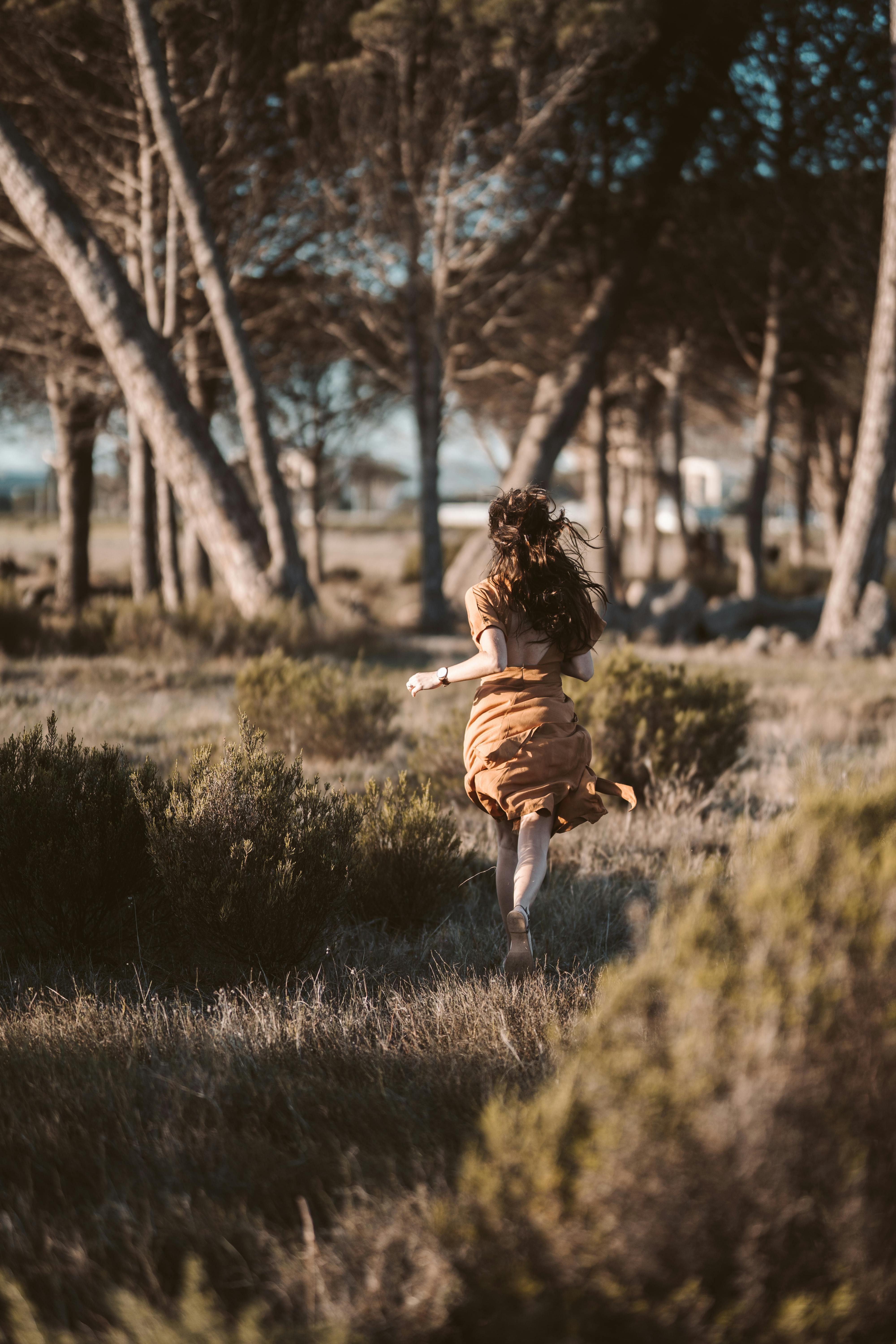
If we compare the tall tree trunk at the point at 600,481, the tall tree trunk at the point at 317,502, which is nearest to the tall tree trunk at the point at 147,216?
the tall tree trunk at the point at 600,481

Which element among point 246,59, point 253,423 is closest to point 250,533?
point 253,423

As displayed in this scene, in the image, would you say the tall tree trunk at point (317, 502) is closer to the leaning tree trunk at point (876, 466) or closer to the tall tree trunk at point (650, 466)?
the tall tree trunk at point (650, 466)

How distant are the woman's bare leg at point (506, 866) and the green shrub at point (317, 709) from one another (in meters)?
2.64

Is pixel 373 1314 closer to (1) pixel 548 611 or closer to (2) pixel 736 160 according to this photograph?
(1) pixel 548 611

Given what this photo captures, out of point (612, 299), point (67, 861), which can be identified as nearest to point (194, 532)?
point (612, 299)

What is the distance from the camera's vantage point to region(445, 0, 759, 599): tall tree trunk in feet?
44.3

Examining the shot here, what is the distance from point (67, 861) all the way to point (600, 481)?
1435cm

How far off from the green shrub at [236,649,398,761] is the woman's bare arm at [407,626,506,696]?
8.95 feet

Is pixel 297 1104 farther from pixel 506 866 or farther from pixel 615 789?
pixel 615 789

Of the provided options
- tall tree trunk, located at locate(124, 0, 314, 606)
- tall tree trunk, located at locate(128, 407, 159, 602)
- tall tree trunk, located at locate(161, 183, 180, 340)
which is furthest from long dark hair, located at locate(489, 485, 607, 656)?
tall tree trunk, located at locate(128, 407, 159, 602)

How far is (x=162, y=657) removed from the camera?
9.19m

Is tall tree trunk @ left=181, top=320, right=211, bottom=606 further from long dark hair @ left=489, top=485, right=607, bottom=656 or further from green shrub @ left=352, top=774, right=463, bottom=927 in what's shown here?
long dark hair @ left=489, top=485, right=607, bottom=656

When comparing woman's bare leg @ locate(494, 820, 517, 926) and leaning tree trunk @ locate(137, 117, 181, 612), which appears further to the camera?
leaning tree trunk @ locate(137, 117, 181, 612)

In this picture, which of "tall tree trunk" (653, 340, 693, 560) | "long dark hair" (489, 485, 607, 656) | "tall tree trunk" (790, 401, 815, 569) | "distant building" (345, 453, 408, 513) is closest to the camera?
"long dark hair" (489, 485, 607, 656)
